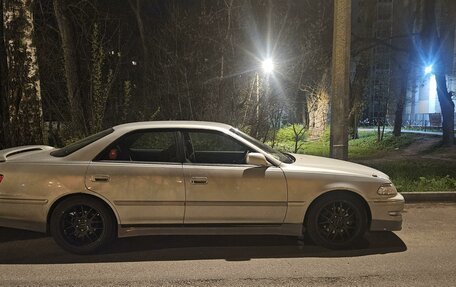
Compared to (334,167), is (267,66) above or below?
above

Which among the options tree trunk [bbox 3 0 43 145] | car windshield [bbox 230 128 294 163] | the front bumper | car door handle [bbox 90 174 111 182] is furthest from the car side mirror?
tree trunk [bbox 3 0 43 145]

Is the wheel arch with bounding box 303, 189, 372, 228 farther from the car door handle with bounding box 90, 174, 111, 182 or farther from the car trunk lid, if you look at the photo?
the car trunk lid

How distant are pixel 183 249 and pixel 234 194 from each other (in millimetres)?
945

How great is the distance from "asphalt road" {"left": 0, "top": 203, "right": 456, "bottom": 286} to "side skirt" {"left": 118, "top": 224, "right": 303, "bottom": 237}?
0.25 meters

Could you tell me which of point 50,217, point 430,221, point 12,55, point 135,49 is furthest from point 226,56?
point 135,49

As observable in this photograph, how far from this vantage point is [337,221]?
16.8 ft

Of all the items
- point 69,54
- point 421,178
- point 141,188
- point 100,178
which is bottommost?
point 421,178

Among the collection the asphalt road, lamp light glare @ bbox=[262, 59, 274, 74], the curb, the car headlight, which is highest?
lamp light glare @ bbox=[262, 59, 274, 74]

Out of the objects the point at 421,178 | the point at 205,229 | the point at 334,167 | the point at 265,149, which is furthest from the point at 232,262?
the point at 421,178

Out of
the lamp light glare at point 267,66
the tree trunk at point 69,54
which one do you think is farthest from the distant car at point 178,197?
the tree trunk at point 69,54

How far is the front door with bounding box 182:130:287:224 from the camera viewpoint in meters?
4.92

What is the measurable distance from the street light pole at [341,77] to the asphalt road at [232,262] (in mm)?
2385

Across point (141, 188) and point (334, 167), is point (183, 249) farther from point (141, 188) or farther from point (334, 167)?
point (334, 167)

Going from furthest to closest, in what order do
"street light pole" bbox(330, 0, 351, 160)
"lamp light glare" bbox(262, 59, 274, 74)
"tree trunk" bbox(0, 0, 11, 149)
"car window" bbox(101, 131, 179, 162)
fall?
"lamp light glare" bbox(262, 59, 274, 74), "tree trunk" bbox(0, 0, 11, 149), "street light pole" bbox(330, 0, 351, 160), "car window" bbox(101, 131, 179, 162)
